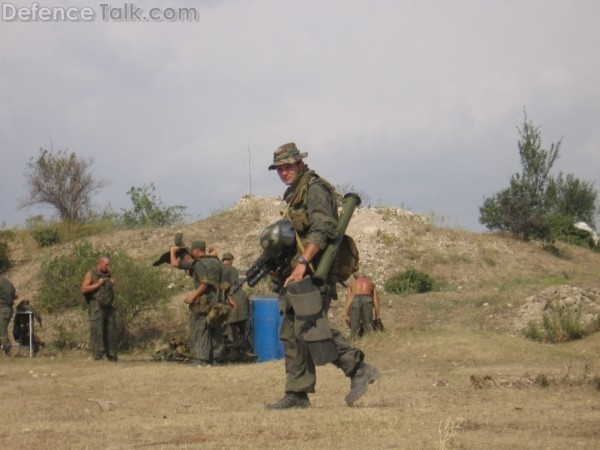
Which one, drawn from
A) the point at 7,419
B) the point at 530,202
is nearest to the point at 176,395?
the point at 7,419

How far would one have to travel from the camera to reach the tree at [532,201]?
3141 centimetres

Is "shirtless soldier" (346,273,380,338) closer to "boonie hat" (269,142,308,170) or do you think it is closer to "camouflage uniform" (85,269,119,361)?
"camouflage uniform" (85,269,119,361)

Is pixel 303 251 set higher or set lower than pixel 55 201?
lower

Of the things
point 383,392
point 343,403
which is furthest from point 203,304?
point 343,403

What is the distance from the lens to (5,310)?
687 inches

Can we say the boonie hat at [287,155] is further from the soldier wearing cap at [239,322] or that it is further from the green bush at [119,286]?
the green bush at [119,286]

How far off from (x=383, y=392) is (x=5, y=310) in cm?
977

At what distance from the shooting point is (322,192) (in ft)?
25.3

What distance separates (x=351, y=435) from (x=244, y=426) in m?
0.85

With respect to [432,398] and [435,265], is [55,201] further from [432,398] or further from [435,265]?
[432,398]

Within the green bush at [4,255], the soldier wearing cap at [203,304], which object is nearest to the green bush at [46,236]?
the green bush at [4,255]

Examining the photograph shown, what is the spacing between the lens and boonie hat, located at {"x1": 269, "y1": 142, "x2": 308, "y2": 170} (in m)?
7.86

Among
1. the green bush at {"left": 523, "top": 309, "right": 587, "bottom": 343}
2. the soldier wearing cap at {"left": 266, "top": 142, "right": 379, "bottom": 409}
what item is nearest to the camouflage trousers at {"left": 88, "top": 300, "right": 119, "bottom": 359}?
the green bush at {"left": 523, "top": 309, "right": 587, "bottom": 343}

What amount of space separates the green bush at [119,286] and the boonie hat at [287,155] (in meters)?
10.5
